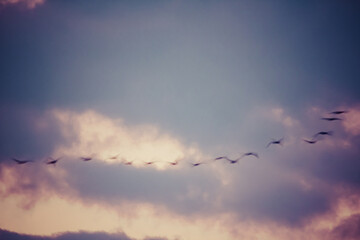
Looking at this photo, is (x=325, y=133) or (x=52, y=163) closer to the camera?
(x=325, y=133)

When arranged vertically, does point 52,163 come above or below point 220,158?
below

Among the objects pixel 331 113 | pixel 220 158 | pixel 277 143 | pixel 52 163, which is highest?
pixel 331 113

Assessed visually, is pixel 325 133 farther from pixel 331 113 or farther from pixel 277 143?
pixel 277 143

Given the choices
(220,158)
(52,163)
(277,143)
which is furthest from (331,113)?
(52,163)

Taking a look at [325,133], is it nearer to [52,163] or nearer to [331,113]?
[331,113]

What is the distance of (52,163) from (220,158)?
1378 cm

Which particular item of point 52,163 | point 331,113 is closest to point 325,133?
point 331,113

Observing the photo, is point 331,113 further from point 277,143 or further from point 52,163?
point 52,163

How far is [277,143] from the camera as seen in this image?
691 inches

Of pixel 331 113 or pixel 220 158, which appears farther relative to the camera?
pixel 220 158

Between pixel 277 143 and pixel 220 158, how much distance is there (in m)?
4.85

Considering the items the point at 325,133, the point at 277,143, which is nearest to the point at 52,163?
the point at 277,143

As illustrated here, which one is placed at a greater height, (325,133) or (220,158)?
(325,133)

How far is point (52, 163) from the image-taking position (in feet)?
58.6
